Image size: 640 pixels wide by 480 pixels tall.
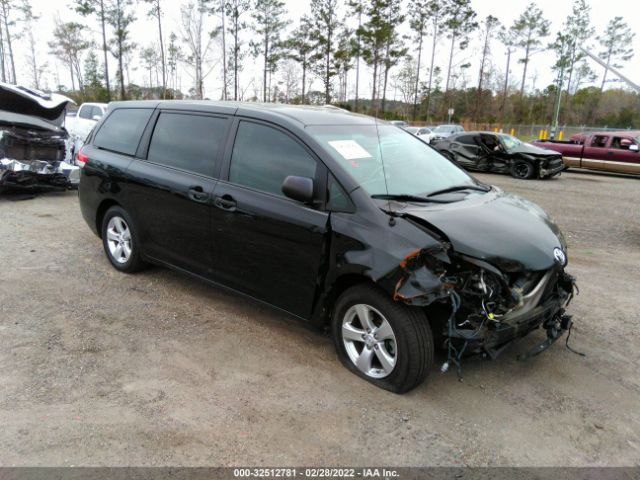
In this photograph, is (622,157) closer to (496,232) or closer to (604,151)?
(604,151)

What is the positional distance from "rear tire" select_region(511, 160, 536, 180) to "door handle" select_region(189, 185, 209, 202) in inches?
537

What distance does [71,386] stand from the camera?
3.25 meters

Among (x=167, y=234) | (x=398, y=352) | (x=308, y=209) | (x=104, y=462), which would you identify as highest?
(x=308, y=209)

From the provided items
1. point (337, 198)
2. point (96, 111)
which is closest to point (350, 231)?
point (337, 198)

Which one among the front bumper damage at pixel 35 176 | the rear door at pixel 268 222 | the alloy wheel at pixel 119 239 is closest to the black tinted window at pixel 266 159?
the rear door at pixel 268 222

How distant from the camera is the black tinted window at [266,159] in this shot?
3662 mm

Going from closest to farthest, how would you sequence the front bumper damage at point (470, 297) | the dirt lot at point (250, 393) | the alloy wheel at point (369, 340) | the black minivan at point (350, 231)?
the dirt lot at point (250, 393) → the front bumper damage at point (470, 297) → the black minivan at point (350, 231) → the alloy wheel at point (369, 340)

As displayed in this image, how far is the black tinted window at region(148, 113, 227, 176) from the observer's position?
13.8ft

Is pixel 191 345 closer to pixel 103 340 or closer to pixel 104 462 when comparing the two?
pixel 103 340

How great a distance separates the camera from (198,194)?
13.6 ft

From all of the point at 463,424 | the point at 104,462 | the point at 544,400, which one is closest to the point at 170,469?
the point at 104,462

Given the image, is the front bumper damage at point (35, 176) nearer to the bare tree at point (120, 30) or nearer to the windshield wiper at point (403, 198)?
the windshield wiper at point (403, 198)

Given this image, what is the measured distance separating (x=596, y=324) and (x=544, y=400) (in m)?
1.54

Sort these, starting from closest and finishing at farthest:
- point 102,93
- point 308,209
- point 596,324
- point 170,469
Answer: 1. point 170,469
2. point 308,209
3. point 596,324
4. point 102,93
